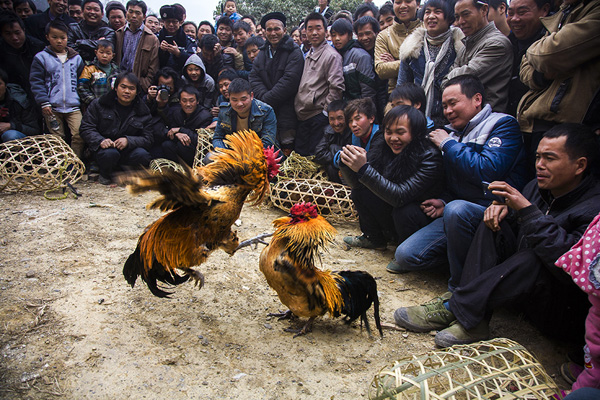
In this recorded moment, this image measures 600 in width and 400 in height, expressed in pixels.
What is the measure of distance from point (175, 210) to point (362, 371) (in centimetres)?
155

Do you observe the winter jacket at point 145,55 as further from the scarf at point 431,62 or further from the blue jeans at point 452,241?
the blue jeans at point 452,241

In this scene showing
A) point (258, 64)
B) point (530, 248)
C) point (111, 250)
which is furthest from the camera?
point (258, 64)

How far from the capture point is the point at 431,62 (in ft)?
13.0

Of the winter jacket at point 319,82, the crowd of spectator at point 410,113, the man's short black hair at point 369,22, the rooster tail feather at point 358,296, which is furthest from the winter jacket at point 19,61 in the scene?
the rooster tail feather at point 358,296

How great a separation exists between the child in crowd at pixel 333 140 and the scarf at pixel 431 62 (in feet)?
3.14

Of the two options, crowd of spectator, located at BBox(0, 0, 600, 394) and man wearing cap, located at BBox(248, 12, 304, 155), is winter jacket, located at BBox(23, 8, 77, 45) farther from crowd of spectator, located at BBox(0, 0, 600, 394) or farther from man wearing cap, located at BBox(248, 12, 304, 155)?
man wearing cap, located at BBox(248, 12, 304, 155)

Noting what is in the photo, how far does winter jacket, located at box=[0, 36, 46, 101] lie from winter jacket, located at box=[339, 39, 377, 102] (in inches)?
194

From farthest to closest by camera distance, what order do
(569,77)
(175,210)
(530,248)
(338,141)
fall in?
(338,141)
(569,77)
(175,210)
(530,248)

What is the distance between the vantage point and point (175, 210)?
2.44 meters

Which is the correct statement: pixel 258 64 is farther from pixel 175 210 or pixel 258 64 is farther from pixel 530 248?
pixel 530 248

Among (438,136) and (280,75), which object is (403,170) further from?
(280,75)

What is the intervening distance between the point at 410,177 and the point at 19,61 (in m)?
6.28

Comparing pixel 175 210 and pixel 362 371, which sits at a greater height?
pixel 175 210

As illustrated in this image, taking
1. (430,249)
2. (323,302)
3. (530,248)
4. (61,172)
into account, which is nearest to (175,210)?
(323,302)
